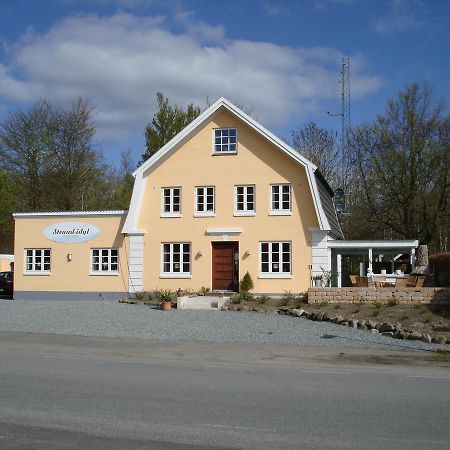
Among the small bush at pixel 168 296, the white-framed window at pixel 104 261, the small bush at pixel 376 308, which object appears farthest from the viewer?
the white-framed window at pixel 104 261

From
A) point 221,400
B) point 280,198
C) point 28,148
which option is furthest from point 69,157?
point 221,400

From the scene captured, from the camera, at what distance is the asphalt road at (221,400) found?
6137 millimetres

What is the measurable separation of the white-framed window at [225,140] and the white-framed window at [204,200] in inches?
69.7

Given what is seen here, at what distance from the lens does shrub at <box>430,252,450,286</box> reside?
85.3ft

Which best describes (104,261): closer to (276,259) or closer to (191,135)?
(191,135)

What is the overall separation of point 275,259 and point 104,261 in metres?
7.92

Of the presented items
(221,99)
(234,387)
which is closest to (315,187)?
(221,99)

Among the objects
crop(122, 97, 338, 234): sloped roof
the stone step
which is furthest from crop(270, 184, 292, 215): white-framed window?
the stone step

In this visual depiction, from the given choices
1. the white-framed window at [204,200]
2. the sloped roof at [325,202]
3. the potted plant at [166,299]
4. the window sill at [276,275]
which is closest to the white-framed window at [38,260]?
the potted plant at [166,299]

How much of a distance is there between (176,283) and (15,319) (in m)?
8.38

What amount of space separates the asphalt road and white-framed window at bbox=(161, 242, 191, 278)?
44.6 ft

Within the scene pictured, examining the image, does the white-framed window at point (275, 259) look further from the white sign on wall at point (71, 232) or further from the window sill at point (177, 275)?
the white sign on wall at point (71, 232)

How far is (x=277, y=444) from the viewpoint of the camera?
5922 mm

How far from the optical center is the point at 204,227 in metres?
26.7
